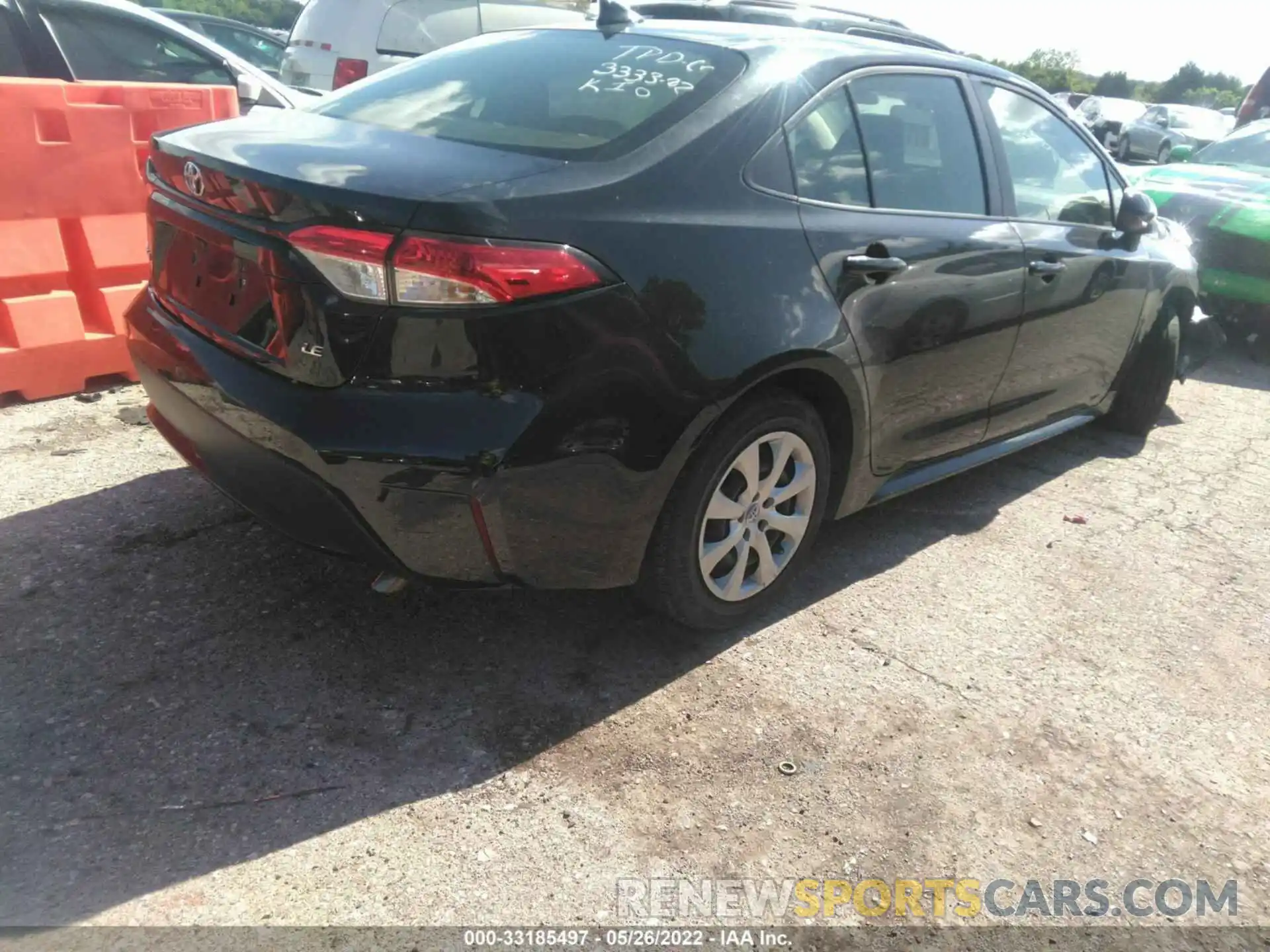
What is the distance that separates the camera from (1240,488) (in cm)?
457

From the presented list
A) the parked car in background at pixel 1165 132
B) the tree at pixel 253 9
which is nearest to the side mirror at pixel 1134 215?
the parked car in background at pixel 1165 132

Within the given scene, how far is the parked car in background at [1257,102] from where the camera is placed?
512 inches

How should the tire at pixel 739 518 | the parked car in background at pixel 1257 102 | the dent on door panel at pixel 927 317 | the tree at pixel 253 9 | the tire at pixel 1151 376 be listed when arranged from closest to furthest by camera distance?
the tire at pixel 739 518 → the dent on door panel at pixel 927 317 → the tire at pixel 1151 376 → the parked car in background at pixel 1257 102 → the tree at pixel 253 9

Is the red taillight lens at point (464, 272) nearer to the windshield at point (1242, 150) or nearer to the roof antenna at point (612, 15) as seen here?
the roof antenna at point (612, 15)

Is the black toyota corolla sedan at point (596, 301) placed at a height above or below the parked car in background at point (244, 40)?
above

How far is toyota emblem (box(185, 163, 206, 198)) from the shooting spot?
8.15 ft

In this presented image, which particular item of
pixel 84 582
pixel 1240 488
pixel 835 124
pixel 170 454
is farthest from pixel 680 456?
pixel 1240 488

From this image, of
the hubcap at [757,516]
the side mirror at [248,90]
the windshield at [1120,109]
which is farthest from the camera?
the windshield at [1120,109]

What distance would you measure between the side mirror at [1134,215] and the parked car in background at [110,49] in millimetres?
3754

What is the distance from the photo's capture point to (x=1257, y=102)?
1306 cm

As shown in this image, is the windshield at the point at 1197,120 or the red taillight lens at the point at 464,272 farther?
the windshield at the point at 1197,120

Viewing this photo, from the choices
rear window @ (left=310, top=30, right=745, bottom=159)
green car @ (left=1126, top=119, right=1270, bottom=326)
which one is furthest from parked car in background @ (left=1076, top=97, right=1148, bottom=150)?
rear window @ (left=310, top=30, right=745, bottom=159)

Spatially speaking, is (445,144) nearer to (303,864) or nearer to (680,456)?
(680,456)

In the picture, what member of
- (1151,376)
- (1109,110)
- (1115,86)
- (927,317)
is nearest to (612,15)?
(927,317)
